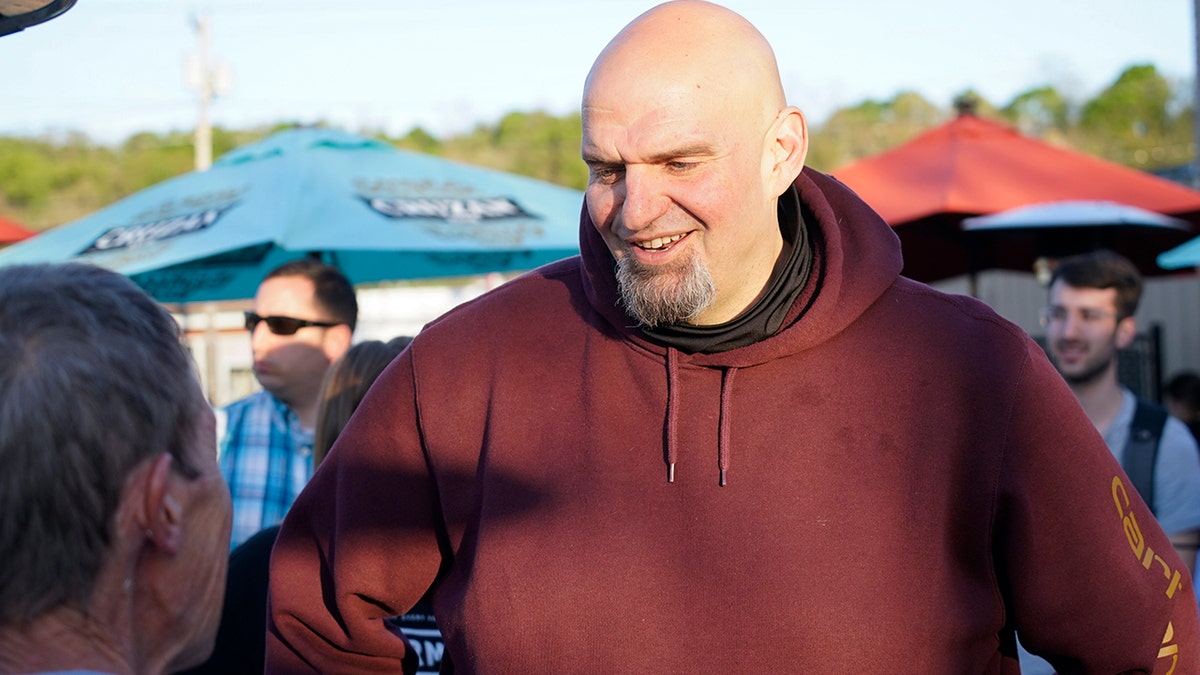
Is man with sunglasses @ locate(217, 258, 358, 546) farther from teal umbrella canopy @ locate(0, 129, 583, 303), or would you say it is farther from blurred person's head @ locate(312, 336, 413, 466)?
blurred person's head @ locate(312, 336, 413, 466)

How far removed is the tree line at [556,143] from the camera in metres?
36.4

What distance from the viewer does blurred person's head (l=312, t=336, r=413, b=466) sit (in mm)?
3365

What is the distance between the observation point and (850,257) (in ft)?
7.33

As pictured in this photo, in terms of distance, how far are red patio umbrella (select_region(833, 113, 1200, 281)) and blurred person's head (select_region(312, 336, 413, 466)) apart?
4.48 metres

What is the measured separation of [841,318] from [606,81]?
0.59 meters

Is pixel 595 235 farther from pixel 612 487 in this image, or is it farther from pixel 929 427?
pixel 929 427

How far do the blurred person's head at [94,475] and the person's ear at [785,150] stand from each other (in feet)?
3.78

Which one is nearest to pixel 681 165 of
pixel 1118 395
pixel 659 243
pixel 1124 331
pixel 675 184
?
pixel 675 184

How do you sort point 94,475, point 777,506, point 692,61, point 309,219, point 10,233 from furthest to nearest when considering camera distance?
1. point 10,233
2. point 309,219
3. point 692,61
4. point 777,506
5. point 94,475

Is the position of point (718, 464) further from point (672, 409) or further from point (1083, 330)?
point (1083, 330)

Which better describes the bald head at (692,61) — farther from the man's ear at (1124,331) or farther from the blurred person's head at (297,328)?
the man's ear at (1124,331)

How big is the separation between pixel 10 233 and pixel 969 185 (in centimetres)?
669

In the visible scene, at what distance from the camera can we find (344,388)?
3400 mm

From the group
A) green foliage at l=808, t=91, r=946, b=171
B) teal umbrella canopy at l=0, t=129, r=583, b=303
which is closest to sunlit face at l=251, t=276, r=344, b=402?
teal umbrella canopy at l=0, t=129, r=583, b=303
